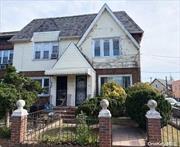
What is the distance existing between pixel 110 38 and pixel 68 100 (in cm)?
653

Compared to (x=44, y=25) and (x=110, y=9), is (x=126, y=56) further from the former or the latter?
(x=44, y=25)

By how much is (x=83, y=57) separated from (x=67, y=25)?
5824 mm

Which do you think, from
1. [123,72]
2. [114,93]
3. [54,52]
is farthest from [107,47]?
[114,93]

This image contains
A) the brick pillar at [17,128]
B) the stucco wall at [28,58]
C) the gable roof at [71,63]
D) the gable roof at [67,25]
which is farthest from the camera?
the stucco wall at [28,58]

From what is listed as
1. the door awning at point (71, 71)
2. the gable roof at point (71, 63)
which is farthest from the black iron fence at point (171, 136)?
the gable roof at point (71, 63)

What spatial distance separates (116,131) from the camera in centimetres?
1195

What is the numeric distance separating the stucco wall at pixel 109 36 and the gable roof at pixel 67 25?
131 cm

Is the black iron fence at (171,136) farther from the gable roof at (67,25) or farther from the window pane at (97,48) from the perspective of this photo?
the gable roof at (67,25)

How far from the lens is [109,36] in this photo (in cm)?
2045

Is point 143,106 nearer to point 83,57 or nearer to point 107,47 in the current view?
point 83,57

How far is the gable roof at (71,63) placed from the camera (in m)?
19.2

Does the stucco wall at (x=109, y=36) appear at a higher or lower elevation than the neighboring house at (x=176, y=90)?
higher

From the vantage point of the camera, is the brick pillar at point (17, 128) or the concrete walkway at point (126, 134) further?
the concrete walkway at point (126, 134)

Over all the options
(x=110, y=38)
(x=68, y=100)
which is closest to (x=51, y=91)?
(x=68, y=100)
